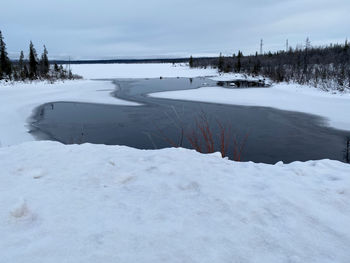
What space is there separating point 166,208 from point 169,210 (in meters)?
0.05

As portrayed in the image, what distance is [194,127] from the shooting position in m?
9.73

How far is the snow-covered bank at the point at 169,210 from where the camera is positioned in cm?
189

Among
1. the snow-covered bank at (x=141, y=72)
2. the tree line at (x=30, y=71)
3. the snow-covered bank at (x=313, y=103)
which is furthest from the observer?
the snow-covered bank at (x=141, y=72)

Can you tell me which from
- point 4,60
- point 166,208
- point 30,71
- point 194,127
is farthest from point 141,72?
point 166,208

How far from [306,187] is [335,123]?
27.6 ft

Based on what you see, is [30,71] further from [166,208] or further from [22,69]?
[166,208]

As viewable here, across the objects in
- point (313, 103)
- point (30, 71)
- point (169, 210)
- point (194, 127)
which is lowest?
point (194, 127)

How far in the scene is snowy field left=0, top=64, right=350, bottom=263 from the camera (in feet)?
6.22

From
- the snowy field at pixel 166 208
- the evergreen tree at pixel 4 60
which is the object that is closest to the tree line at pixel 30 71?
the evergreen tree at pixel 4 60

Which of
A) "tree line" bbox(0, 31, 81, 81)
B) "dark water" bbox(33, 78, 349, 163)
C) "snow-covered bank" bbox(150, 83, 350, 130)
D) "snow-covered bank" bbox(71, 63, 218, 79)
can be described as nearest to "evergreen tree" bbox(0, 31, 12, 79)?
"tree line" bbox(0, 31, 81, 81)

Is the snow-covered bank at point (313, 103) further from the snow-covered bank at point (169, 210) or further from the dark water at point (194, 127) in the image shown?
the snow-covered bank at point (169, 210)

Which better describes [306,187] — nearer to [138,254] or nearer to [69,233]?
[138,254]

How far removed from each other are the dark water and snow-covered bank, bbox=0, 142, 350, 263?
11.7 ft

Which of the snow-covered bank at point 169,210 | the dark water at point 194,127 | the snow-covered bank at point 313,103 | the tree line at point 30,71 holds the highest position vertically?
the tree line at point 30,71
